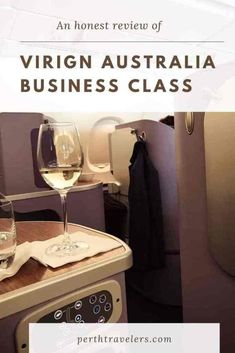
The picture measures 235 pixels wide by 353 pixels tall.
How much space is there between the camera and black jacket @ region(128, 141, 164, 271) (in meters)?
1.36

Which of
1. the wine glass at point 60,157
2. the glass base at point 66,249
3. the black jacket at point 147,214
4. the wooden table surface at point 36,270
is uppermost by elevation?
the wine glass at point 60,157

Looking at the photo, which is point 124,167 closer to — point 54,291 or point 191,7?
point 191,7

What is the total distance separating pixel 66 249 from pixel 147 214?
3.28ft

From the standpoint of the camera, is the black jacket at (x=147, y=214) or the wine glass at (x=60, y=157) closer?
the wine glass at (x=60, y=157)

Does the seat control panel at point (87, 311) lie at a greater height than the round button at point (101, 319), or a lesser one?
greater

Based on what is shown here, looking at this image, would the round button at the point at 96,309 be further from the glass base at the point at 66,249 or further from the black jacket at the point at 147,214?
the black jacket at the point at 147,214

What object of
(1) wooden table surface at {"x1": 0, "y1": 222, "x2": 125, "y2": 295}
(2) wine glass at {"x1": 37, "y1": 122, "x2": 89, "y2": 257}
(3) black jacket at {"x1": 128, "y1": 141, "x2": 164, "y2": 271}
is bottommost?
(3) black jacket at {"x1": 128, "y1": 141, "x2": 164, "y2": 271}

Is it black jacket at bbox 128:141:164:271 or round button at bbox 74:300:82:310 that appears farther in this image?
black jacket at bbox 128:141:164:271

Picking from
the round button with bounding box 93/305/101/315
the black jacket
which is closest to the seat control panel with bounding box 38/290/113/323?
the round button with bounding box 93/305/101/315

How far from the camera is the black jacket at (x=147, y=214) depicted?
4.46 feet

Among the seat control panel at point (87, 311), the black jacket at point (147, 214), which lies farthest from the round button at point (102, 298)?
the black jacket at point (147, 214)

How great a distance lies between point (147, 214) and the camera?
1364 mm

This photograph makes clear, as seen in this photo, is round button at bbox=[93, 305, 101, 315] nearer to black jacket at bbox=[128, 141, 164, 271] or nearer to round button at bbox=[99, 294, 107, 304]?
round button at bbox=[99, 294, 107, 304]

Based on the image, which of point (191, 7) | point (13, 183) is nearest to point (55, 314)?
point (13, 183)
